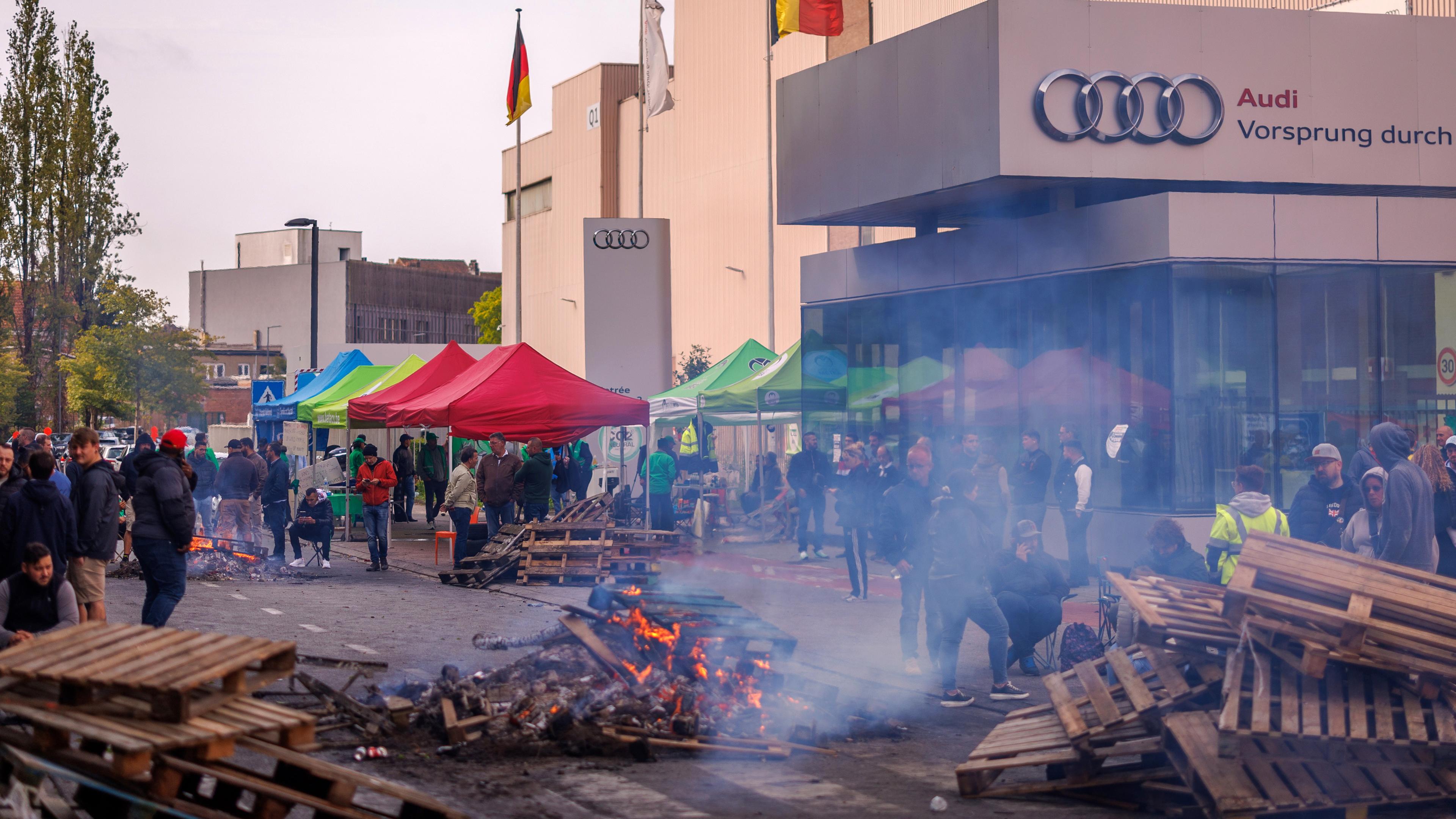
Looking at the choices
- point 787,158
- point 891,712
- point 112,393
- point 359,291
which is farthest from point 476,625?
point 359,291

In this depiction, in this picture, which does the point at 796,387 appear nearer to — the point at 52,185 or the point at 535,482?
the point at 535,482

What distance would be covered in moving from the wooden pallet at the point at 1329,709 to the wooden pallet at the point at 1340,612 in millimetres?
119

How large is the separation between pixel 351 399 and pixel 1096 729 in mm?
17532

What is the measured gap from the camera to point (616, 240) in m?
21.7

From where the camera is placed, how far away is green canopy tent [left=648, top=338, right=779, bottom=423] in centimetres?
2297

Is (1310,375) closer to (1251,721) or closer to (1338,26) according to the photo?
(1338,26)

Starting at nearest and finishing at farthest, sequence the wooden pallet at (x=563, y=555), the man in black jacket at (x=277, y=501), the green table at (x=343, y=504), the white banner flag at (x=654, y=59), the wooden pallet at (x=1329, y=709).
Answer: the wooden pallet at (x=1329, y=709) → the wooden pallet at (x=563, y=555) → the man in black jacket at (x=277, y=501) → the green table at (x=343, y=504) → the white banner flag at (x=654, y=59)

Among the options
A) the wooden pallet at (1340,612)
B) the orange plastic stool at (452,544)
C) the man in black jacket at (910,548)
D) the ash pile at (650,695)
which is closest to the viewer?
the wooden pallet at (1340,612)

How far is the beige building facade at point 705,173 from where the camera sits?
3697 cm

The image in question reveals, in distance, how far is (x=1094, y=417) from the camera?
52.2ft

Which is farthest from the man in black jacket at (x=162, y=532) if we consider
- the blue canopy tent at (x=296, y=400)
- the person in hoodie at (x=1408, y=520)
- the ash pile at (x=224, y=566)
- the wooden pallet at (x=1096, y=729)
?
the blue canopy tent at (x=296, y=400)

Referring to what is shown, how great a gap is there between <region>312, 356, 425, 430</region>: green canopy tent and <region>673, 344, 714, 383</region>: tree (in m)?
16.6

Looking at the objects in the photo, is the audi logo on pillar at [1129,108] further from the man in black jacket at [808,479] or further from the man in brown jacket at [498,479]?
the man in brown jacket at [498,479]

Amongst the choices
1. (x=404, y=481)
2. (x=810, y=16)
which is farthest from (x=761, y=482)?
(x=810, y=16)
